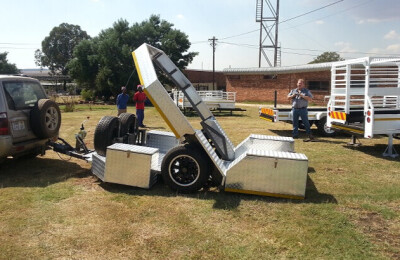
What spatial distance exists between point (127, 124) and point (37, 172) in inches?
73.8

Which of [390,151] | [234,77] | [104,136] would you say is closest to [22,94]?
[104,136]

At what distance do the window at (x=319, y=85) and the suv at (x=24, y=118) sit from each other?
2745 centimetres

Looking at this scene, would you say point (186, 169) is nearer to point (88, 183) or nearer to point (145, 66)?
point (145, 66)

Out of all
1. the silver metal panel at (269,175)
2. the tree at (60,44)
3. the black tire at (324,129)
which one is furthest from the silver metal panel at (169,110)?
the tree at (60,44)

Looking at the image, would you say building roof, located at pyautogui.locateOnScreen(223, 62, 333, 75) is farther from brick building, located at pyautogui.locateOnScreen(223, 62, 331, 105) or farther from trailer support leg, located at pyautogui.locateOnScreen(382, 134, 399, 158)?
trailer support leg, located at pyautogui.locateOnScreen(382, 134, 399, 158)

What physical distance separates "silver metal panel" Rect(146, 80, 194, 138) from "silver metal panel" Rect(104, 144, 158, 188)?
585 mm

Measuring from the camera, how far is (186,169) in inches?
195

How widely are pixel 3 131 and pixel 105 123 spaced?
1592 millimetres

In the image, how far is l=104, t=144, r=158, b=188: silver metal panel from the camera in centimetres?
498

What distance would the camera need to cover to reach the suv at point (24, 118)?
563cm

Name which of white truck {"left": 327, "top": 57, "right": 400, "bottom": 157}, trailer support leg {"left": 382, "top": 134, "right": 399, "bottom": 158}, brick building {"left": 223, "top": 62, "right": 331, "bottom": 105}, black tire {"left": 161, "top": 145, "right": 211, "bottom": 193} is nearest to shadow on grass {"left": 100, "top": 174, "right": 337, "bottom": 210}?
black tire {"left": 161, "top": 145, "right": 211, "bottom": 193}

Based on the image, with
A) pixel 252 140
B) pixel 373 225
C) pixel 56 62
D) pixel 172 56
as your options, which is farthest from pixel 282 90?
pixel 56 62

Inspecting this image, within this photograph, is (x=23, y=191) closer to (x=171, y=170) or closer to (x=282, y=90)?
(x=171, y=170)

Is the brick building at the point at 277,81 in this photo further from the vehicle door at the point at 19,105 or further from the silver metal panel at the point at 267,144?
the vehicle door at the point at 19,105
